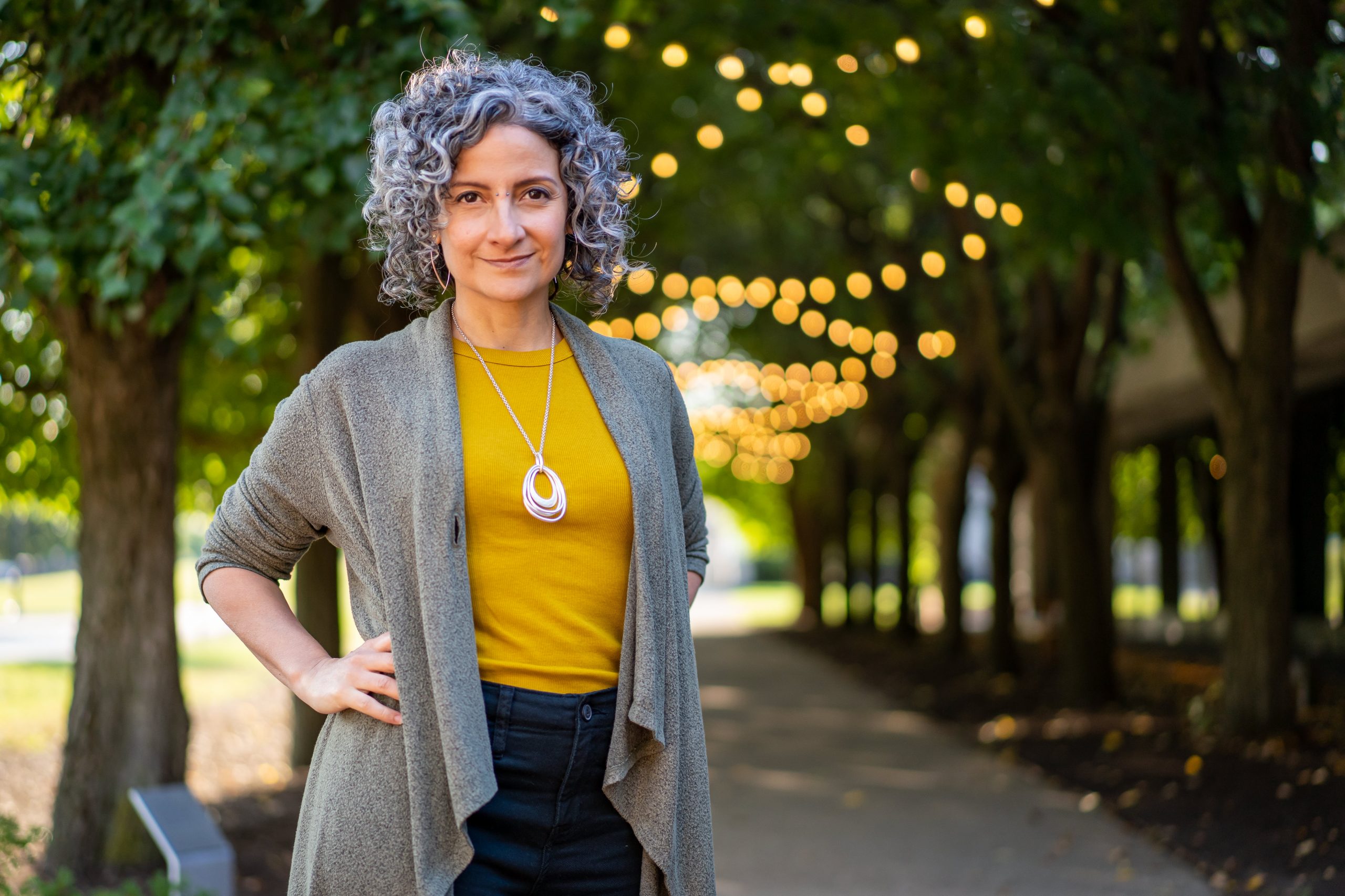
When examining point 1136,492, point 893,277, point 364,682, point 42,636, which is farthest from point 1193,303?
point 42,636

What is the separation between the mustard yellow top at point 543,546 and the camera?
2.01 meters

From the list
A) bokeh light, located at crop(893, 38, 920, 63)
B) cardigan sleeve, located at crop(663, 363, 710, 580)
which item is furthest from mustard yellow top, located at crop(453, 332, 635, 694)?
bokeh light, located at crop(893, 38, 920, 63)

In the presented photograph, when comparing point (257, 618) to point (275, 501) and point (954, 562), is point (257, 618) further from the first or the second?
point (954, 562)

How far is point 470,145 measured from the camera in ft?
6.86

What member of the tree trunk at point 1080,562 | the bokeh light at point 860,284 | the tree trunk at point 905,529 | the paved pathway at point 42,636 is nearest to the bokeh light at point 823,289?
the bokeh light at point 860,284

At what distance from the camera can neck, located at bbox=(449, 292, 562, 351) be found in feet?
7.17

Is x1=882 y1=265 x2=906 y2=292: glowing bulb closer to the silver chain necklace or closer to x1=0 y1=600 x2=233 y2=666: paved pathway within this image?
x1=0 y1=600 x2=233 y2=666: paved pathway

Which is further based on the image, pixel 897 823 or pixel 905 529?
pixel 905 529

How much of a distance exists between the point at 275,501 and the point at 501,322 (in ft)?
1.52

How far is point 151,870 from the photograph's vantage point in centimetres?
658

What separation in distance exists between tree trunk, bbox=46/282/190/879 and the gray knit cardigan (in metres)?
4.83

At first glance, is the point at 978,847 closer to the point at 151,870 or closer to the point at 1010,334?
the point at 151,870

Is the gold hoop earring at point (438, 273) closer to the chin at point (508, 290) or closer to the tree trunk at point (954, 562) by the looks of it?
the chin at point (508, 290)

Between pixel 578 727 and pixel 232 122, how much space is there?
3641 mm
